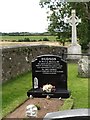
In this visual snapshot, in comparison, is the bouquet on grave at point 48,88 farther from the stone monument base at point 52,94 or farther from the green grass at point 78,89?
the green grass at point 78,89

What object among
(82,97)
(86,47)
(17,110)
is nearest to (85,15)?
(86,47)

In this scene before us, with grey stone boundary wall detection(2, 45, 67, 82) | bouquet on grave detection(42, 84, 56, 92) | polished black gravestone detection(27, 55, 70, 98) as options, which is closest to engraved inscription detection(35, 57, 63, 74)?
polished black gravestone detection(27, 55, 70, 98)

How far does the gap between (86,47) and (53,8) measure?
336cm

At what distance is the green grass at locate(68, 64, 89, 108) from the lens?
702cm

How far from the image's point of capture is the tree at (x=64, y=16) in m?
18.0

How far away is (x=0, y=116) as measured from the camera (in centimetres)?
556

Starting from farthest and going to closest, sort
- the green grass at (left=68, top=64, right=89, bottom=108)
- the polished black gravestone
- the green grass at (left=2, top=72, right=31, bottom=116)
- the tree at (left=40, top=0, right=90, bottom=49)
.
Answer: the tree at (left=40, top=0, right=90, bottom=49) < the polished black gravestone < the green grass at (left=68, top=64, right=89, bottom=108) < the green grass at (left=2, top=72, right=31, bottom=116)

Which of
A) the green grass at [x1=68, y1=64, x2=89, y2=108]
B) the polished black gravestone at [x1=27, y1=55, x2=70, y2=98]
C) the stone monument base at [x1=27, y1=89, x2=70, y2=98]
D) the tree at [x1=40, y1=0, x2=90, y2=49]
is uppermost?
the tree at [x1=40, y1=0, x2=90, y2=49]

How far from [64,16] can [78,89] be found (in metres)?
13.7

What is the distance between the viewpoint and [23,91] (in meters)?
8.53

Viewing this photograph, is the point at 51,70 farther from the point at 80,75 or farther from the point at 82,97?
the point at 80,75

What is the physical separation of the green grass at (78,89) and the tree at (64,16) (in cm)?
673

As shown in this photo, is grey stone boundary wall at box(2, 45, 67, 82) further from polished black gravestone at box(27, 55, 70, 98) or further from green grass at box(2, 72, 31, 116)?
polished black gravestone at box(27, 55, 70, 98)

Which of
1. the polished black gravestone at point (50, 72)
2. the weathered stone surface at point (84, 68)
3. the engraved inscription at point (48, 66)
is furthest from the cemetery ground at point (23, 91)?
the engraved inscription at point (48, 66)
